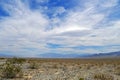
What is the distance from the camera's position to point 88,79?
16531 mm

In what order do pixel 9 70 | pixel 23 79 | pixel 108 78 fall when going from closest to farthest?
pixel 108 78 → pixel 23 79 → pixel 9 70

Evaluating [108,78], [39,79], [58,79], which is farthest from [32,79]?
[108,78]

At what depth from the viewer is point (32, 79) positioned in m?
16.8

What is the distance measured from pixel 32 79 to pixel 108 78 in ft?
18.7

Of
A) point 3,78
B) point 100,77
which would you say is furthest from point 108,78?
point 3,78

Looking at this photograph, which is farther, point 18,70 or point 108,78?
point 18,70

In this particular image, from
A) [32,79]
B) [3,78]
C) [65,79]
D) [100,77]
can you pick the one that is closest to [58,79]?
[65,79]

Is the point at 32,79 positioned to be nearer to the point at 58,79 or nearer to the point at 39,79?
the point at 39,79

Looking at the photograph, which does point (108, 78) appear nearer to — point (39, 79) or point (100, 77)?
point (100, 77)

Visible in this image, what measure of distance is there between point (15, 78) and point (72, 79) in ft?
15.0

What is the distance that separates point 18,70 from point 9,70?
3.77ft

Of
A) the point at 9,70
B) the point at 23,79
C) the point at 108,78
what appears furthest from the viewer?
the point at 9,70

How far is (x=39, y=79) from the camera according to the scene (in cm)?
1714

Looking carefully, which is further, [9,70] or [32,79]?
[9,70]
